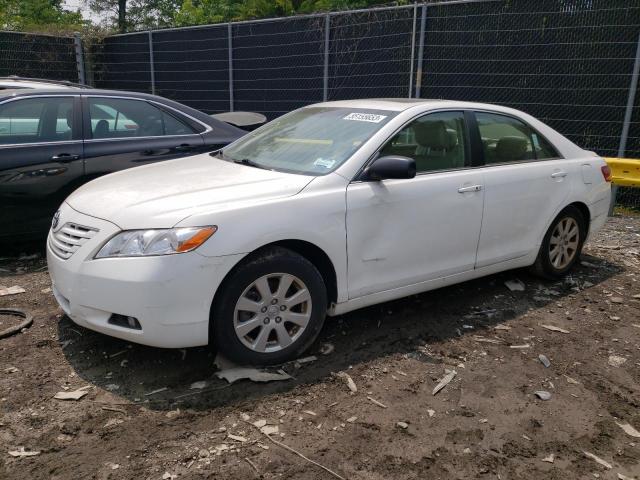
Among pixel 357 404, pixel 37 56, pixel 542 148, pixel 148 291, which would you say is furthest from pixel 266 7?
pixel 357 404

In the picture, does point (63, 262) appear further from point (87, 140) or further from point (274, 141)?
point (87, 140)

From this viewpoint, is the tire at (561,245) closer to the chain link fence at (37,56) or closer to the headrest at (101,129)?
the headrest at (101,129)

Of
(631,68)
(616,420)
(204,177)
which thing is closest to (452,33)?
(631,68)

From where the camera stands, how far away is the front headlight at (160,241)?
3.00 meters

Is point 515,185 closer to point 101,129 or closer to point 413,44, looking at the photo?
point 101,129

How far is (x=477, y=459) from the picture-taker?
106 inches

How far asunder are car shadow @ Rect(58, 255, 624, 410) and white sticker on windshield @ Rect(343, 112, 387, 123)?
1443mm

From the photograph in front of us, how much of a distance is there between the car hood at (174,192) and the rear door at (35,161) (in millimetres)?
1405

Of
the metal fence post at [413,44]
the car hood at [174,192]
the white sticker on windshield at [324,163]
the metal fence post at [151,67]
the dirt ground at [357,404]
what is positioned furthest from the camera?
the metal fence post at [151,67]

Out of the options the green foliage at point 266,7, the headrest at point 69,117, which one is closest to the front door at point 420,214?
the headrest at point 69,117

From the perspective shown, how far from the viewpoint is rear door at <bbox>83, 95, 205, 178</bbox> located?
5.39 m

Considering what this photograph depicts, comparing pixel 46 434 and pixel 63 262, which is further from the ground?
pixel 63 262

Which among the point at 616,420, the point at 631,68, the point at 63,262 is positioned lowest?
the point at 616,420

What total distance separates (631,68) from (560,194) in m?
3.87
